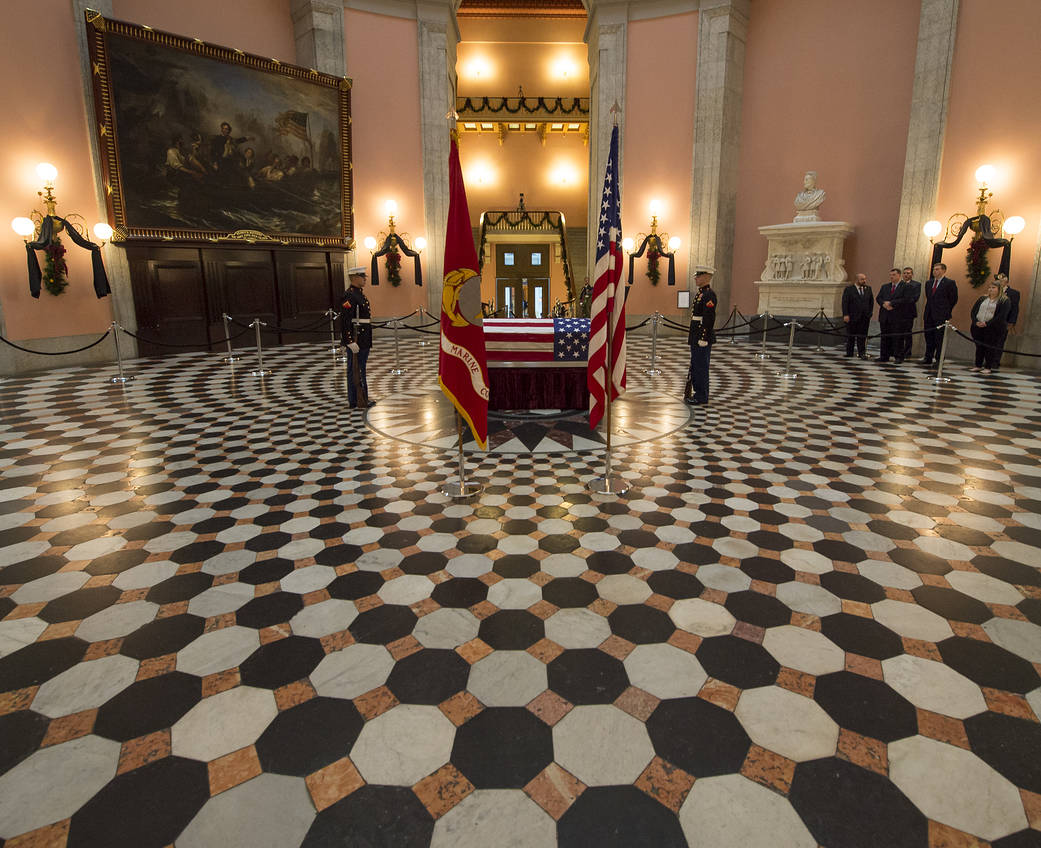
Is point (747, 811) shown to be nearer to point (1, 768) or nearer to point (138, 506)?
point (1, 768)

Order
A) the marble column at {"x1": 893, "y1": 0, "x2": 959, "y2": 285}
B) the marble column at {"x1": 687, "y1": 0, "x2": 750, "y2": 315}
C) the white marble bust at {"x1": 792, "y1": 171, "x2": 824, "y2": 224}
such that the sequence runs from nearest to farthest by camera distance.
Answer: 1. the marble column at {"x1": 893, "y1": 0, "x2": 959, "y2": 285}
2. the white marble bust at {"x1": 792, "y1": 171, "x2": 824, "y2": 224}
3. the marble column at {"x1": 687, "y1": 0, "x2": 750, "y2": 315}

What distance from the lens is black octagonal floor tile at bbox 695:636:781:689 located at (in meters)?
2.77

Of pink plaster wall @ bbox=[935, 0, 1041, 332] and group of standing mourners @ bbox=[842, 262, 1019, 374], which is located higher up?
pink plaster wall @ bbox=[935, 0, 1041, 332]

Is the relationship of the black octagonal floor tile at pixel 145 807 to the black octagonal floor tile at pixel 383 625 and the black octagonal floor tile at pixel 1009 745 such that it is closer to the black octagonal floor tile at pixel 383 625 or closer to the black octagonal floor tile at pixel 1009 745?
the black octagonal floor tile at pixel 383 625

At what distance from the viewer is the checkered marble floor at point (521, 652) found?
2.11m

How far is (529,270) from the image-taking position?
89.4 feet

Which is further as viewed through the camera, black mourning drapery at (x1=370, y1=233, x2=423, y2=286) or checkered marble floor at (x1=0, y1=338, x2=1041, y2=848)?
black mourning drapery at (x1=370, y1=233, x2=423, y2=286)

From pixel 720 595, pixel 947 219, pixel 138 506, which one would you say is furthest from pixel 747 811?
pixel 947 219

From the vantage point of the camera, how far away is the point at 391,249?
16.7 meters

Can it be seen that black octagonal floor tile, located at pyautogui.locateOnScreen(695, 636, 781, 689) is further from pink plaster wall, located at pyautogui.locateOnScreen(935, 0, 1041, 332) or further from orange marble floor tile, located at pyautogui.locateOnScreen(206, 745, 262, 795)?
pink plaster wall, located at pyautogui.locateOnScreen(935, 0, 1041, 332)

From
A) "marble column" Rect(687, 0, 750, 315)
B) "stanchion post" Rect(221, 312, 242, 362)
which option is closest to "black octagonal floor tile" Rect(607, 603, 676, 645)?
"stanchion post" Rect(221, 312, 242, 362)

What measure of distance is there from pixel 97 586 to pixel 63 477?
2.66 m

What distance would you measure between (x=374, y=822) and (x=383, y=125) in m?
18.0

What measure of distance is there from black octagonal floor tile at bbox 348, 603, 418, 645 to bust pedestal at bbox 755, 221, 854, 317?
14.8 metres
